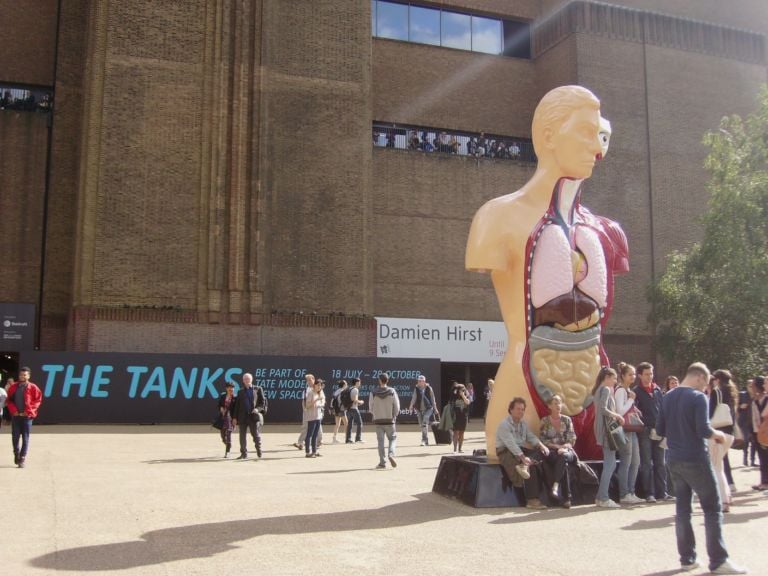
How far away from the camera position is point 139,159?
28.2 m

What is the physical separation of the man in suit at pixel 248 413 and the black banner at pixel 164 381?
10259mm

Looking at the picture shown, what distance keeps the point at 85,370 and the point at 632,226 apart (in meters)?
22.3

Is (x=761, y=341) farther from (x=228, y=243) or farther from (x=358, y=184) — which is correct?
(x=228, y=243)

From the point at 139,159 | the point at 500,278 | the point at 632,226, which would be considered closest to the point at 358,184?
the point at 139,159

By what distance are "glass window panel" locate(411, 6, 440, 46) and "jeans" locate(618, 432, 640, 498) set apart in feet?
93.5

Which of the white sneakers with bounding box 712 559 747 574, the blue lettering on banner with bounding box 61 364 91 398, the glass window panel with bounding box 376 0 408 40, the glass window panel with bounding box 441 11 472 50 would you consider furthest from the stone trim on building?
the white sneakers with bounding box 712 559 747 574

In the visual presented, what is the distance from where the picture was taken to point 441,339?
1297 inches

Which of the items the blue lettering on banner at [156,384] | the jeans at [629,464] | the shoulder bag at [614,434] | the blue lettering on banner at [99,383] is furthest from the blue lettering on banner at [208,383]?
the shoulder bag at [614,434]

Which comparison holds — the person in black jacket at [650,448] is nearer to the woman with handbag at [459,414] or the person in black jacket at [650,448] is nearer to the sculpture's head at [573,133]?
the sculpture's head at [573,133]

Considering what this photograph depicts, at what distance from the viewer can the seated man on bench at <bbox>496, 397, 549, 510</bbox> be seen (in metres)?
9.64

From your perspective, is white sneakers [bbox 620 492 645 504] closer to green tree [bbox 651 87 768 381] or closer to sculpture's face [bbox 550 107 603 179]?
sculpture's face [bbox 550 107 603 179]

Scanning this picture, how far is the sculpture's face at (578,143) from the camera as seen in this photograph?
439 inches

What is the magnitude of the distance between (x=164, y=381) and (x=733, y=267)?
17604 mm

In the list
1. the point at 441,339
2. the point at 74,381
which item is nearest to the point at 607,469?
the point at 74,381
